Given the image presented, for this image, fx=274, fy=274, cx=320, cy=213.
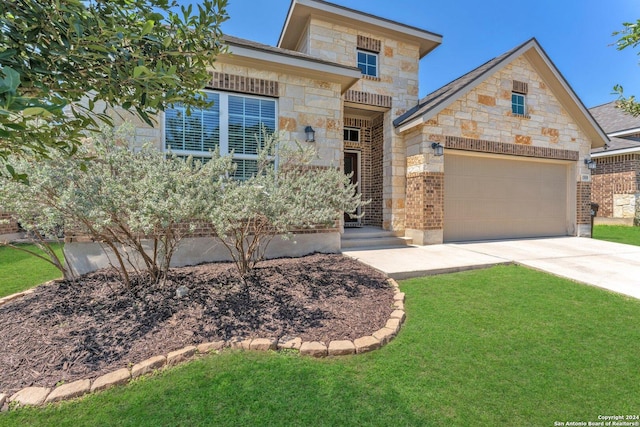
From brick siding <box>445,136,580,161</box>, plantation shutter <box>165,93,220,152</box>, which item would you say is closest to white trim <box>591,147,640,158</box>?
brick siding <box>445,136,580,161</box>

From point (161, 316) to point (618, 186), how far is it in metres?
19.8

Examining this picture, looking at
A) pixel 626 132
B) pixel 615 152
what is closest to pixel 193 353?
pixel 615 152

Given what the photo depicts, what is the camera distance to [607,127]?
16438mm

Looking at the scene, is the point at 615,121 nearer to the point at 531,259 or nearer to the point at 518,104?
the point at 518,104

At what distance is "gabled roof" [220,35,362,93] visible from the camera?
5570 mm

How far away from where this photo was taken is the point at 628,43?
2.59 meters

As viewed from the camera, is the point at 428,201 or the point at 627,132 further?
the point at 627,132

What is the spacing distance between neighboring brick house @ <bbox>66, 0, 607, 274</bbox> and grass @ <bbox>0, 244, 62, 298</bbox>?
452 centimetres

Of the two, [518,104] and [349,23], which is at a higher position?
[349,23]

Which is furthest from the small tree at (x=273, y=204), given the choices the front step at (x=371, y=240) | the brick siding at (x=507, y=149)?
the brick siding at (x=507, y=149)

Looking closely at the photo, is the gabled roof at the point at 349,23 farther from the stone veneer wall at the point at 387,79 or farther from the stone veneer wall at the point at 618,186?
the stone veneer wall at the point at 618,186

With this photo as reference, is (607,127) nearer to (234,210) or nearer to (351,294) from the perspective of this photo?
(351,294)

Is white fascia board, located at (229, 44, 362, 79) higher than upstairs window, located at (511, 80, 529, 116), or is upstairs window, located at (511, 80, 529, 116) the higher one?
upstairs window, located at (511, 80, 529, 116)

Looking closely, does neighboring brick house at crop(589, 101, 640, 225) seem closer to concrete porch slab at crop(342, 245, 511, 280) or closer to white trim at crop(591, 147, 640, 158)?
white trim at crop(591, 147, 640, 158)
